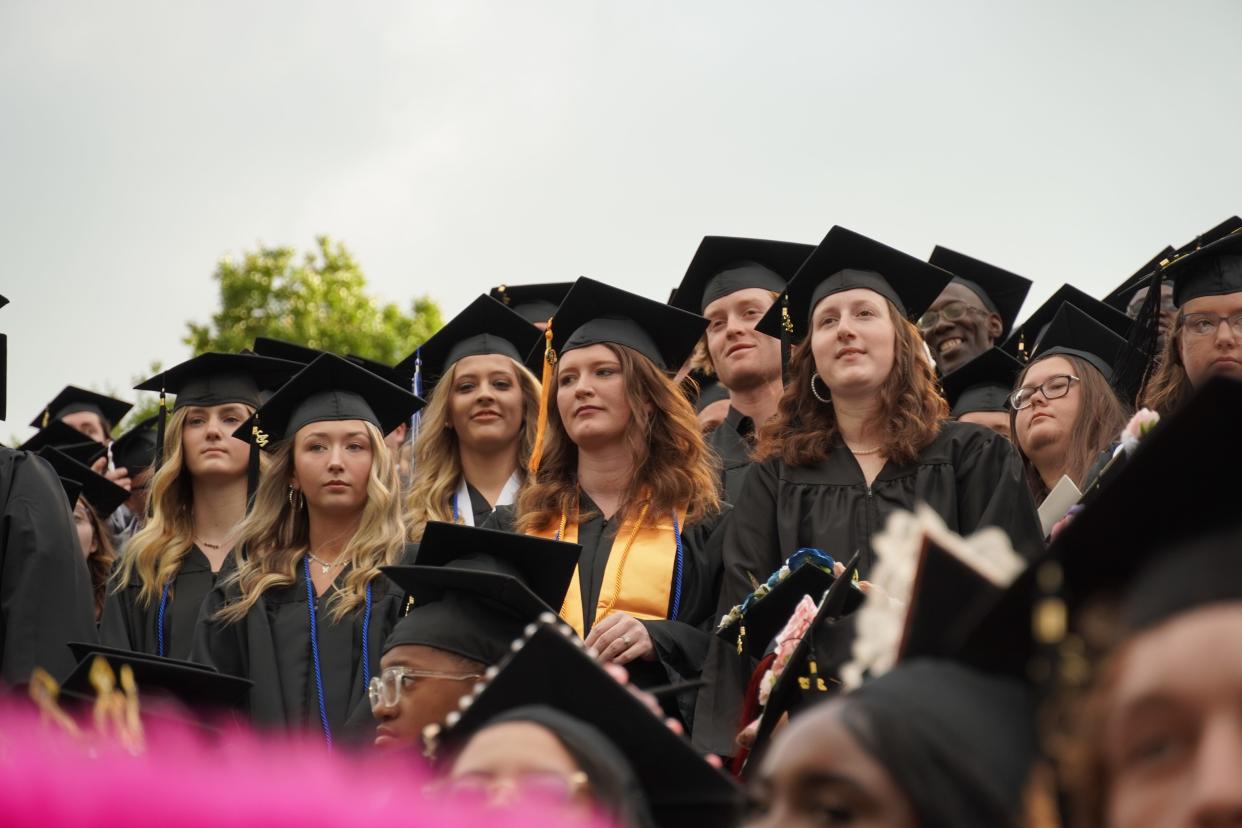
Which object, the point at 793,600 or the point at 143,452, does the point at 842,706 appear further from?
the point at 143,452

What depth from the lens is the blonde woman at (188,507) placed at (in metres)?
6.71

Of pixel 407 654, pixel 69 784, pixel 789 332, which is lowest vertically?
pixel 407 654

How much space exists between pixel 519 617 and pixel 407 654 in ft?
1.13

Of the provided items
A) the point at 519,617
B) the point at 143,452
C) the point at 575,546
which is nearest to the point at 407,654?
the point at 519,617

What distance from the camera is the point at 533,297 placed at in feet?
31.3

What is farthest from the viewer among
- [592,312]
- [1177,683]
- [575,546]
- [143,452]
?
[143,452]

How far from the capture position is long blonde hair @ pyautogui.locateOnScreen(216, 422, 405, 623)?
6047mm

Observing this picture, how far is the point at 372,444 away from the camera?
21.7 feet

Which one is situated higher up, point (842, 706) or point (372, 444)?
point (372, 444)

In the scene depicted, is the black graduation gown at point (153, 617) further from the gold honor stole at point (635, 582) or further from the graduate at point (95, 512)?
the gold honor stole at point (635, 582)

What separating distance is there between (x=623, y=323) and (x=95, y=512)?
3444 millimetres

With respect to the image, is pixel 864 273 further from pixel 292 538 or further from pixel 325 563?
pixel 292 538

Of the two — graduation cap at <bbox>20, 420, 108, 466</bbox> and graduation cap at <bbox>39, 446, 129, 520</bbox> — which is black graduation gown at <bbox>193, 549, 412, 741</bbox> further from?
graduation cap at <bbox>20, 420, 108, 466</bbox>

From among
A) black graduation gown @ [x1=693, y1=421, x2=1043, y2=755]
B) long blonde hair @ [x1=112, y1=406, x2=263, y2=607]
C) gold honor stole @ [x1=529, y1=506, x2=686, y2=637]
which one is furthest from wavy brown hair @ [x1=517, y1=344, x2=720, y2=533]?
long blonde hair @ [x1=112, y1=406, x2=263, y2=607]
